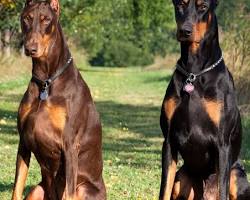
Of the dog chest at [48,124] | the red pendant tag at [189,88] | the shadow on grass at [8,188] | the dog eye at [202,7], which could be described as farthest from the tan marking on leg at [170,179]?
the shadow on grass at [8,188]

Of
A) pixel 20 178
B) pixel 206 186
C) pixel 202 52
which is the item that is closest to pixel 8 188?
pixel 20 178

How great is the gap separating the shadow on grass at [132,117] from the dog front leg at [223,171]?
325 inches

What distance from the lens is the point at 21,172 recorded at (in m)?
6.23

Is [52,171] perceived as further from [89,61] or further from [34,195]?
[89,61]

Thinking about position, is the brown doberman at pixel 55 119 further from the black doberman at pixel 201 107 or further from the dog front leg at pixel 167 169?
the black doberman at pixel 201 107

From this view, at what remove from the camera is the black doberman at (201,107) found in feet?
19.7

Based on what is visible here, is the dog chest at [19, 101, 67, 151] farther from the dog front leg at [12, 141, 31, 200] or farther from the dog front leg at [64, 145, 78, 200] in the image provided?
the dog front leg at [12, 141, 31, 200]

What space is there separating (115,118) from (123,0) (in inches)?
963

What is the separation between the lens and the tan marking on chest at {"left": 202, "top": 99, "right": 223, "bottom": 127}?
6.02 meters

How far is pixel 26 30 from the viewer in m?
6.00

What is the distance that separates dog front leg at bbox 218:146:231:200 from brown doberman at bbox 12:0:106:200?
1.06 meters

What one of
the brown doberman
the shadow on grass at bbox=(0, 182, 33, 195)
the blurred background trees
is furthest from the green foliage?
the brown doberman

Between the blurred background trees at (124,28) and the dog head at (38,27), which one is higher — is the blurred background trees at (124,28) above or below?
below

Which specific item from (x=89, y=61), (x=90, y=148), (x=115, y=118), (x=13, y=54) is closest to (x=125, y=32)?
(x=89, y=61)
